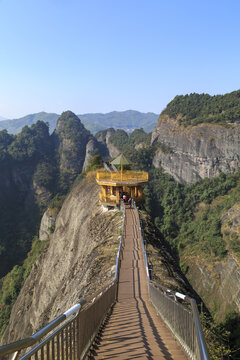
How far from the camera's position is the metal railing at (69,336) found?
Result: 9.16ft

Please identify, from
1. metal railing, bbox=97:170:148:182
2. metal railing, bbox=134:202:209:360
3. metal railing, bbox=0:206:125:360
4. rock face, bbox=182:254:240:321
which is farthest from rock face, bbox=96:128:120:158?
metal railing, bbox=0:206:125:360

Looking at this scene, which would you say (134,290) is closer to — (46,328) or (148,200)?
(46,328)

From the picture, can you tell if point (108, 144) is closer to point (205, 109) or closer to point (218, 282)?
point (205, 109)

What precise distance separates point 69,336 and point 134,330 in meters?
1.80

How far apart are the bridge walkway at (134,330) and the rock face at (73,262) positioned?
3.59 feet

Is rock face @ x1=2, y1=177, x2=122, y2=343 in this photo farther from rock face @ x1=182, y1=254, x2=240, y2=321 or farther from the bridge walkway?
rock face @ x1=182, y1=254, x2=240, y2=321

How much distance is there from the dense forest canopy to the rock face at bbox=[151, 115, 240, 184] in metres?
2.00

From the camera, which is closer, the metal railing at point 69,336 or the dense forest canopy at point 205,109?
the metal railing at point 69,336

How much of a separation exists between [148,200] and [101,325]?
68.8 metres

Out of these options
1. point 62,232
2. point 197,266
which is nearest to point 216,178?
point 197,266

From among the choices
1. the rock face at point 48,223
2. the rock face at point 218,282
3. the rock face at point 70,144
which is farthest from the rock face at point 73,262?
the rock face at point 70,144

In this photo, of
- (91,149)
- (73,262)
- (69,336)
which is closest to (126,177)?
(73,262)

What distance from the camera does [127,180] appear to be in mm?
20000

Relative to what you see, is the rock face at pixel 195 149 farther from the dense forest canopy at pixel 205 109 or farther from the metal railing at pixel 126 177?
the metal railing at pixel 126 177
